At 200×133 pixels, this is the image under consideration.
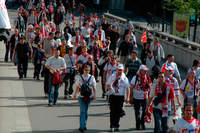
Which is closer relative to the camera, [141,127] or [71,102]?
[141,127]

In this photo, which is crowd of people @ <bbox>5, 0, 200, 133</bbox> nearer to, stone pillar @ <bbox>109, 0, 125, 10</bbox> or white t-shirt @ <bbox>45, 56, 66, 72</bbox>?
white t-shirt @ <bbox>45, 56, 66, 72</bbox>

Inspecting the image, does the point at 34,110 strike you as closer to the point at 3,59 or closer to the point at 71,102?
the point at 71,102

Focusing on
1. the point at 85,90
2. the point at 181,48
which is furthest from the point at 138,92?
the point at 181,48

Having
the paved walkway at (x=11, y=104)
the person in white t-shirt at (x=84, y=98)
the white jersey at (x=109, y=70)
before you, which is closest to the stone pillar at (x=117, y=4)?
the paved walkway at (x=11, y=104)

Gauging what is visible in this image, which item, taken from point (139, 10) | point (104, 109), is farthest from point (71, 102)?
point (139, 10)

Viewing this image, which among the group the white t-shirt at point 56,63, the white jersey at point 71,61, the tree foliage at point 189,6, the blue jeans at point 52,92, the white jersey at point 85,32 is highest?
the tree foliage at point 189,6

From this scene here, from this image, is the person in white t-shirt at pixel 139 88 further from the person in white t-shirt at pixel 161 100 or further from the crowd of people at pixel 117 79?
the person in white t-shirt at pixel 161 100

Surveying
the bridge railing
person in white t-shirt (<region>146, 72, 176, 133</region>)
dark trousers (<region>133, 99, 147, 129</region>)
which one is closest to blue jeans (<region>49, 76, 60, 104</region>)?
dark trousers (<region>133, 99, 147, 129</region>)

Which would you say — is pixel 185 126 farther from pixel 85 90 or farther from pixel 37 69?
pixel 37 69

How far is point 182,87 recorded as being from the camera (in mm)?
14344

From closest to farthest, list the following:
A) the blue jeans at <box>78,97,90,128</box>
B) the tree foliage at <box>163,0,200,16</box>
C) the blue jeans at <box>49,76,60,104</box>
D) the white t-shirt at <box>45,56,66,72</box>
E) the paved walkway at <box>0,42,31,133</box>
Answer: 1. the blue jeans at <box>78,97,90,128</box>
2. the paved walkway at <box>0,42,31,133</box>
3. the blue jeans at <box>49,76,60,104</box>
4. the white t-shirt at <box>45,56,66,72</box>
5. the tree foliage at <box>163,0,200,16</box>

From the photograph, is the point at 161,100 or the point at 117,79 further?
the point at 117,79

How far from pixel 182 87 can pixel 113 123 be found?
1942mm

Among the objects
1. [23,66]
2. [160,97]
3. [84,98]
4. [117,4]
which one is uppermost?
[160,97]
